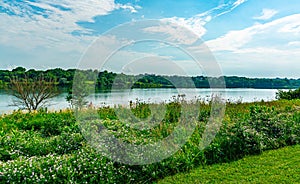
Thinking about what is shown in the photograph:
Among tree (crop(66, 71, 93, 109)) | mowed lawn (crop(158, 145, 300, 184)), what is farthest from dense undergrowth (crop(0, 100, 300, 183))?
tree (crop(66, 71, 93, 109))

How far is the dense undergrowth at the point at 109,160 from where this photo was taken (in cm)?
420

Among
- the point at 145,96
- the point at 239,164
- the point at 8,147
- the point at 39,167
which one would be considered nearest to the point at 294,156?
the point at 239,164

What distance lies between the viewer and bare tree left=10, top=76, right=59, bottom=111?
1458 centimetres

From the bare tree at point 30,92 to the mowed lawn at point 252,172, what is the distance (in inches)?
461

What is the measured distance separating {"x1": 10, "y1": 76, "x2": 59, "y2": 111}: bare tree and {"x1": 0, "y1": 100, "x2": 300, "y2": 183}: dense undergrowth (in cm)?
672

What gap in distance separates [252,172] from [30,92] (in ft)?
42.4

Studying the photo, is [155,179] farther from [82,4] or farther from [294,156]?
[82,4]

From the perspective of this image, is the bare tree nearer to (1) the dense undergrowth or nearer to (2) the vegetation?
(1) the dense undergrowth

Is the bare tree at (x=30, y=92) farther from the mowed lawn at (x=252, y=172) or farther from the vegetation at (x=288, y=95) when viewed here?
the vegetation at (x=288, y=95)

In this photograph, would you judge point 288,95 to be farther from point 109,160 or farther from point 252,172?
point 109,160

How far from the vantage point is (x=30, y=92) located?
48.9ft

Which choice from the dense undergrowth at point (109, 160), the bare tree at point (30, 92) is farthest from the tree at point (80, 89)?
the bare tree at point (30, 92)

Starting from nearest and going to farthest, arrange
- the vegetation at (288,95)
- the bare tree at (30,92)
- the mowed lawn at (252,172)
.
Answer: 1. the mowed lawn at (252,172)
2. the bare tree at (30,92)
3. the vegetation at (288,95)

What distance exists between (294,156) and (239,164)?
4.05 ft
